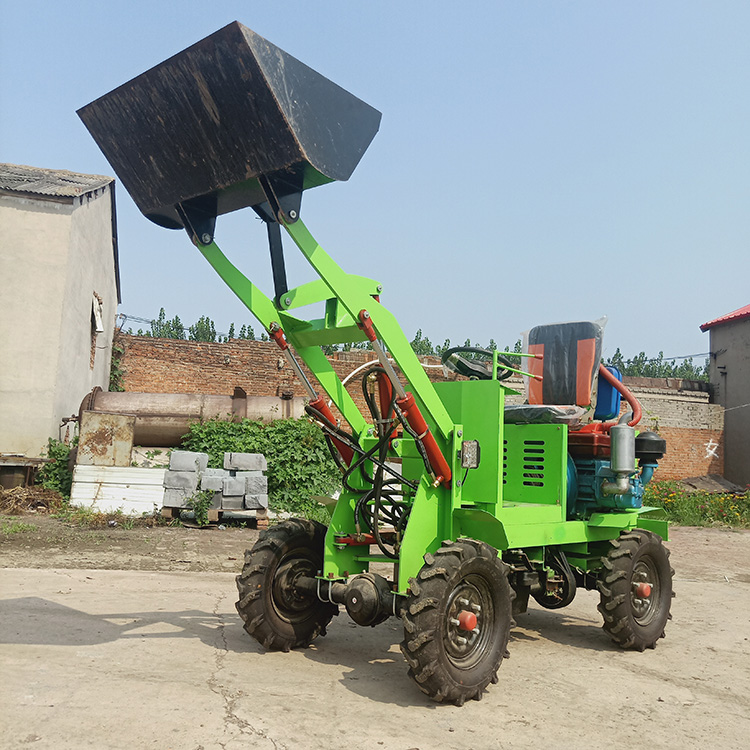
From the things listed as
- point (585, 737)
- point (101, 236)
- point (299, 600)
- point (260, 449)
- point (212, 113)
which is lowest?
point (585, 737)

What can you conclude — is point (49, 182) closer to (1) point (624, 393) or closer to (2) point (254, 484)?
(2) point (254, 484)

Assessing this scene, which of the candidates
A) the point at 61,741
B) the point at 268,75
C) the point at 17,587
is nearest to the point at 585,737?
the point at 61,741

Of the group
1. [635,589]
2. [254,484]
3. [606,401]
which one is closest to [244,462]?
[254,484]

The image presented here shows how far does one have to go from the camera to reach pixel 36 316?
13.3 metres

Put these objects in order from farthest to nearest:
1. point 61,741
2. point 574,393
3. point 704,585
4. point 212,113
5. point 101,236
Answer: point 101,236, point 704,585, point 574,393, point 212,113, point 61,741

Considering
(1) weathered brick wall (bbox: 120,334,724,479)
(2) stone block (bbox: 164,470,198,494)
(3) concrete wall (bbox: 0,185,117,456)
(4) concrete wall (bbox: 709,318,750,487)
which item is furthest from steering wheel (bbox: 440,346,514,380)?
(4) concrete wall (bbox: 709,318,750,487)

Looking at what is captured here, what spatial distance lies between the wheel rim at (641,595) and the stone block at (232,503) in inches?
273

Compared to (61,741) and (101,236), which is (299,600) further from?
(101,236)

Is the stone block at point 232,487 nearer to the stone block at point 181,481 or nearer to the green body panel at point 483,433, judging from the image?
the stone block at point 181,481

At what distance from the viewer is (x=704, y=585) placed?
29.4 ft

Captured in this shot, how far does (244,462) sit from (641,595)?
7.31m

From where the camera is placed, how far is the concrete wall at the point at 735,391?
64.6ft

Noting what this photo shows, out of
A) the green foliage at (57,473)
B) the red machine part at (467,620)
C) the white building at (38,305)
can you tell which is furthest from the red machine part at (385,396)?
the white building at (38,305)

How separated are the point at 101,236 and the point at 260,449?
7.72 metres
